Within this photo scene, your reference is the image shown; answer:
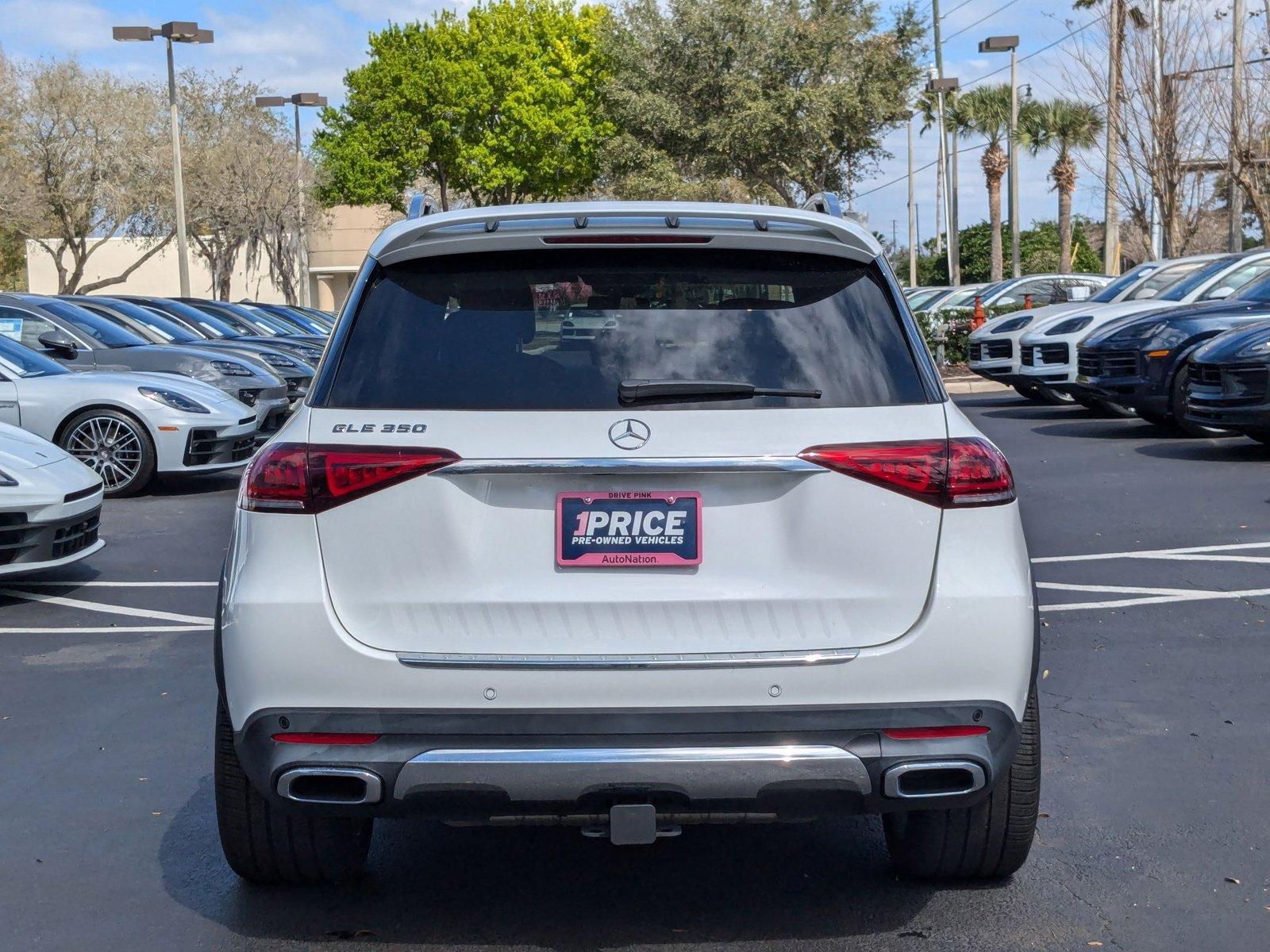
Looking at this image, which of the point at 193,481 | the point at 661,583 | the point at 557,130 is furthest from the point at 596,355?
the point at 557,130

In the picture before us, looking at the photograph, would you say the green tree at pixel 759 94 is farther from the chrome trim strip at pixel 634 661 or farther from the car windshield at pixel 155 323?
the chrome trim strip at pixel 634 661

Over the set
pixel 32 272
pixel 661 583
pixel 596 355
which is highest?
pixel 32 272

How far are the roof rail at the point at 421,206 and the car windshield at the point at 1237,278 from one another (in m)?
14.6

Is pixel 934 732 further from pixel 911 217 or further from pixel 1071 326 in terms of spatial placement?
pixel 911 217

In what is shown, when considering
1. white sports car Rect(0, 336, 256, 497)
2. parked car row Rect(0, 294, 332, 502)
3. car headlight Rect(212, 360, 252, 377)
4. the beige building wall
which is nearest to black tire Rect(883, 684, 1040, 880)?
parked car row Rect(0, 294, 332, 502)

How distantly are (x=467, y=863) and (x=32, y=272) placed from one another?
76780 millimetres

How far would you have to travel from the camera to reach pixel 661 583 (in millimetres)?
3371

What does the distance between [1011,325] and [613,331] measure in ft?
55.2

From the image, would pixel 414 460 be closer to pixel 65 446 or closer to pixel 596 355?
pixel 596 355

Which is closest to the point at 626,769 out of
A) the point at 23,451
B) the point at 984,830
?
the point at 984,830

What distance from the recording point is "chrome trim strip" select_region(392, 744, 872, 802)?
10.9ft

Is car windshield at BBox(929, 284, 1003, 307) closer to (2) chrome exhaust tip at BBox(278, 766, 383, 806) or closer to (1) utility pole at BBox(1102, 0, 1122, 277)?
(1) utility pole at BBox(1102, 0, 1122, 277)

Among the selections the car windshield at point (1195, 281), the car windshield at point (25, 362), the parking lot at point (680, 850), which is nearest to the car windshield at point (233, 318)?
the car windshield at point (25, 362)

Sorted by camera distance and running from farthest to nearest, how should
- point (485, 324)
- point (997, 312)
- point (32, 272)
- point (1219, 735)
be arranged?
point (32, 272) < point (997, 312) < point (1219, 735) < point (485, 324)
